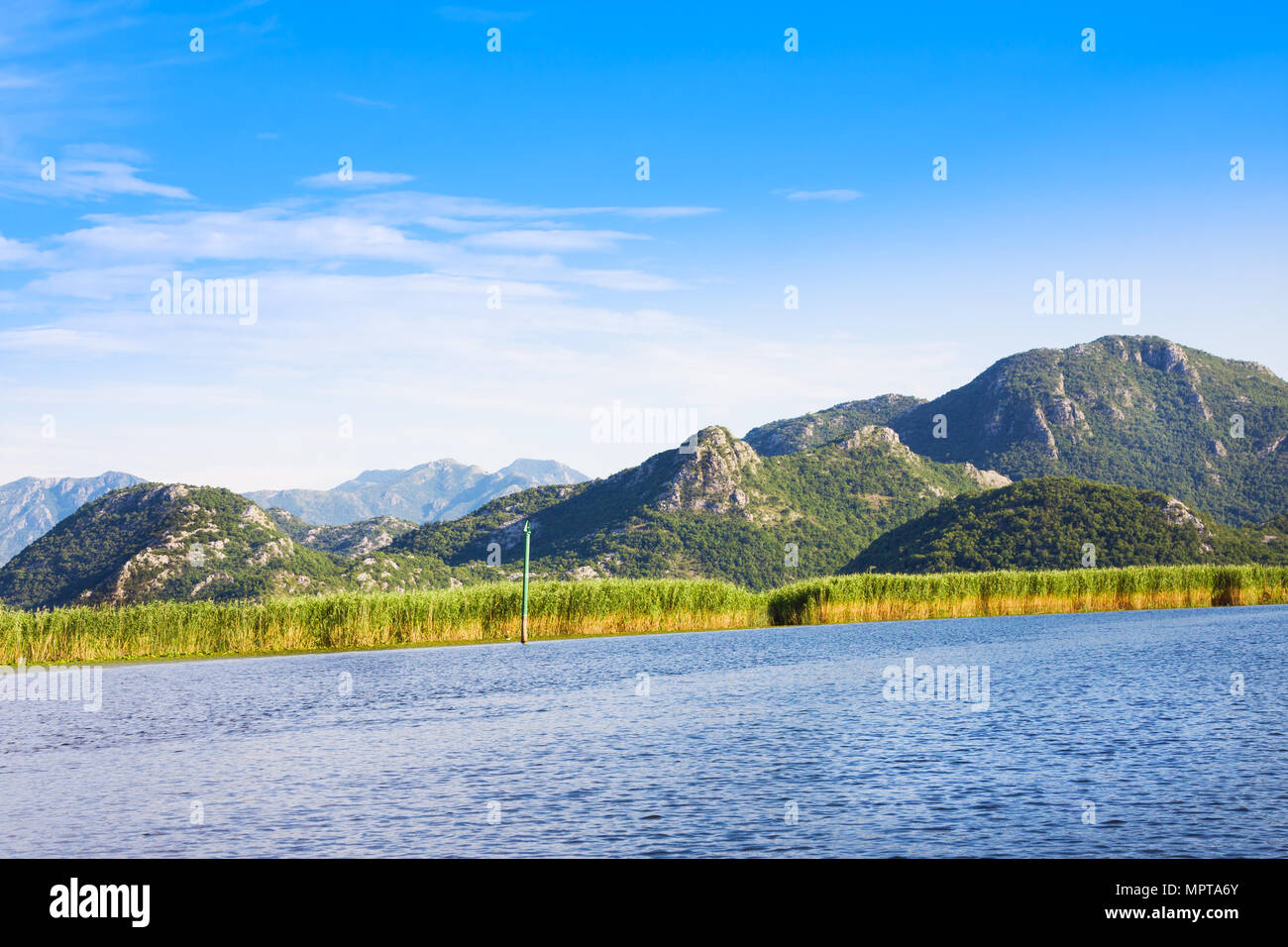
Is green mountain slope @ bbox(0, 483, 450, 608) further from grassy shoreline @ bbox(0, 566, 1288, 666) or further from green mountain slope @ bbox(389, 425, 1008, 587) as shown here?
grassy shoreline @ bbox(0, 566, 1288, 666)

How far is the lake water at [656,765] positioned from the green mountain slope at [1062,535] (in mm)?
110364

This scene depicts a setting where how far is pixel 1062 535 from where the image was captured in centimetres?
14862

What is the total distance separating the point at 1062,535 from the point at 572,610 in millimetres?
108075

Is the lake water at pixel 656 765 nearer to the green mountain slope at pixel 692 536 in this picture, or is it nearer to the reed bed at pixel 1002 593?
Result: the reed bed at pixel 1002 593

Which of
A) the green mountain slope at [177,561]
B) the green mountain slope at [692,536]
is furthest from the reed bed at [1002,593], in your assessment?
the green mountain slope at [177,561]

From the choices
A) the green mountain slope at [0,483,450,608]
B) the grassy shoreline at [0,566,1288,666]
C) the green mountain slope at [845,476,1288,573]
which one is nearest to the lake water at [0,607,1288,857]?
the grassy shoreline at [0,566,1288,666]

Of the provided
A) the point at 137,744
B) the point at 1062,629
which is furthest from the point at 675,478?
the point at 137,744

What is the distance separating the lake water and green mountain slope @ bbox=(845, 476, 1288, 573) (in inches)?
4345

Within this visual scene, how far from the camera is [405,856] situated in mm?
14414

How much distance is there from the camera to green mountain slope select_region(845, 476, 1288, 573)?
146 m

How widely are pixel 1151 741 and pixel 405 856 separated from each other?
56.0 feet

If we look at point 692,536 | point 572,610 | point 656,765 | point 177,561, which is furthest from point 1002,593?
point 177,561

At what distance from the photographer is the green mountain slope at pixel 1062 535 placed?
479 ft
